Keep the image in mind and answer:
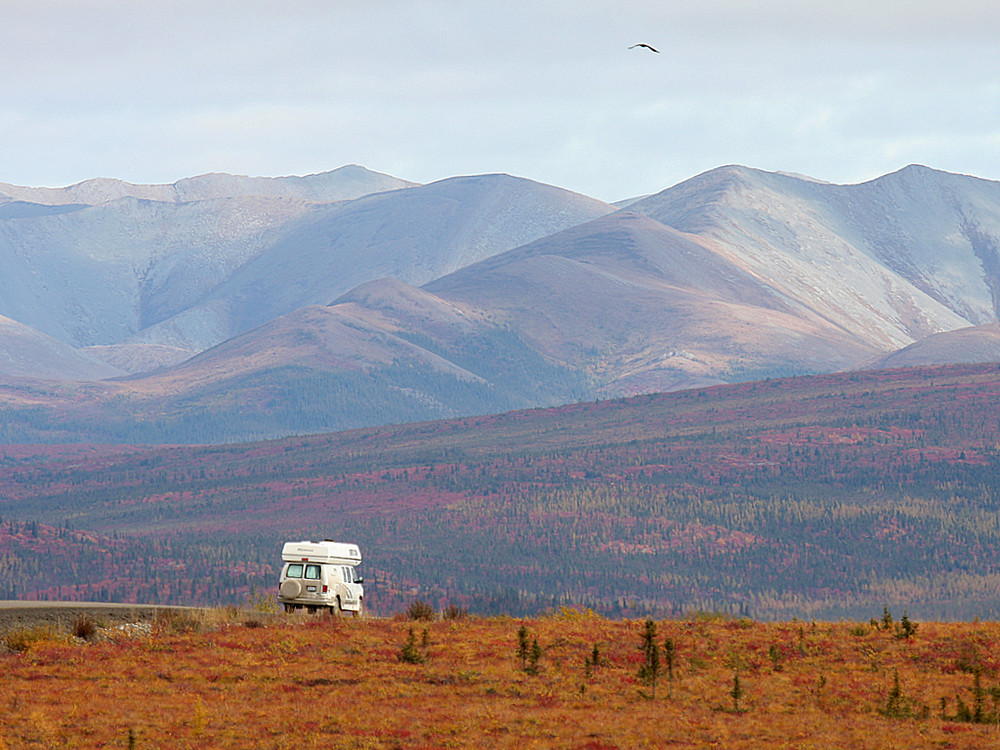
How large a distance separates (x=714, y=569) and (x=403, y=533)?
98.0 ft

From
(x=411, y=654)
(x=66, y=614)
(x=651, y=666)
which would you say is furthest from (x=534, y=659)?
(x=66, y=614)

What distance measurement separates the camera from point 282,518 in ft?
434

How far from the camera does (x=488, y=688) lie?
24109 millimetres

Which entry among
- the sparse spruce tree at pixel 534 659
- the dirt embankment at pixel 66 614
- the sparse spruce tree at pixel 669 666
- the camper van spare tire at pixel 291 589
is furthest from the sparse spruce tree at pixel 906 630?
the dirt embankment at pixel 66 614

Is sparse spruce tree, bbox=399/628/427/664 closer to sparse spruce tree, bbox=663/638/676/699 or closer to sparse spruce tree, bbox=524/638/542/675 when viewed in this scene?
sparse spruce tree, bbox=524/638/542/675

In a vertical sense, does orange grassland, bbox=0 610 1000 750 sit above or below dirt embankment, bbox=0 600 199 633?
below

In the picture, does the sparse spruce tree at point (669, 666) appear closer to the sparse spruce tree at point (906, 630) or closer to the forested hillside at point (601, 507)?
the sparse spruce tree at point (906, 630)

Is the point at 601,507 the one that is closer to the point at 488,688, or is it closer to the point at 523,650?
the point at 523,650

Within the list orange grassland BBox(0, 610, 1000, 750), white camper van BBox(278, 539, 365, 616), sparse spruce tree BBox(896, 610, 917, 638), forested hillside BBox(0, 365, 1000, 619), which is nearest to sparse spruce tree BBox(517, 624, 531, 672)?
orange grassland BBox(0, 610, 1000, 750)

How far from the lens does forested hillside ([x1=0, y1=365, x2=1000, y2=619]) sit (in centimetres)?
9881

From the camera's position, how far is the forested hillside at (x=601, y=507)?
3890 inches

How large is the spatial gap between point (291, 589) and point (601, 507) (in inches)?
3681

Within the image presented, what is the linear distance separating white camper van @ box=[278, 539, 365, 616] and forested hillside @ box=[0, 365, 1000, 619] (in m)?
56.1

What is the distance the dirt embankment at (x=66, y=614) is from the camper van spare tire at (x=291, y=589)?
2.26 metres
